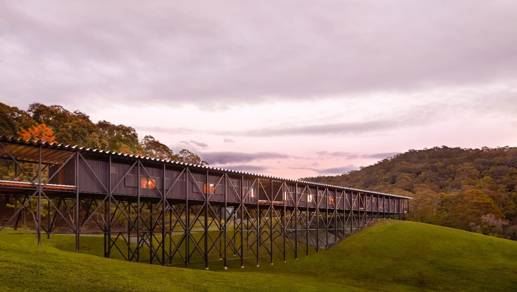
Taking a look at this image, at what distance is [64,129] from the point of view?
3433 inches

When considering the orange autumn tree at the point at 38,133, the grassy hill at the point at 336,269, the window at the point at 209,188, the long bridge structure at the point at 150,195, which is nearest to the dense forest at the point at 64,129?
the orange autumn tree at the point at 38,133

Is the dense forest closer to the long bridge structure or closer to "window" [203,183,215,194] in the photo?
the long bridge structure

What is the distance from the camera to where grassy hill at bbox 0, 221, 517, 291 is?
2330cm

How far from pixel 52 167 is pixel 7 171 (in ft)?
85.3

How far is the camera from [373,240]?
6538cm

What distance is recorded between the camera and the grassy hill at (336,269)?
23.3 metres

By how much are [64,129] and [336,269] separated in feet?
190

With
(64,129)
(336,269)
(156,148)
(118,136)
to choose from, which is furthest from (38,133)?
(336,269)

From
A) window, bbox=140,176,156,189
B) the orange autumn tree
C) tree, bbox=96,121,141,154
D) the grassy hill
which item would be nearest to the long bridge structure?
window, bbox=140,176,156,189

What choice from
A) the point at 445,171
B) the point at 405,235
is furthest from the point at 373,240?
the point at 445,171

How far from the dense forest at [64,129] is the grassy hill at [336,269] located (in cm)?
3504

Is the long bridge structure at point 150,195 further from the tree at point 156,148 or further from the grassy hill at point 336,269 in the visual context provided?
the tree at point 156,148

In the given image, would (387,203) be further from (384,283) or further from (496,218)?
(384,283)

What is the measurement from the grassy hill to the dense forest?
35.0m
